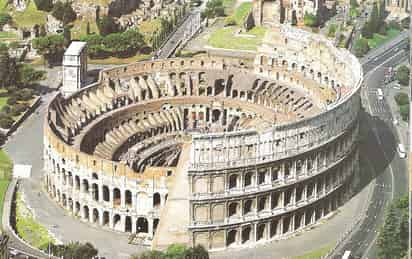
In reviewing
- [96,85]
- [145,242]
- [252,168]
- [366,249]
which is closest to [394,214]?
[366,249]

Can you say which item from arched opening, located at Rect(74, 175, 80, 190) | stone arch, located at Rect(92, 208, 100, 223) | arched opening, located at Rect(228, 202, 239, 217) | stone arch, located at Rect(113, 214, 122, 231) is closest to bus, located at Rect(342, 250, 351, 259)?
arched opening, located at Rect(228, 202, 239, 217)

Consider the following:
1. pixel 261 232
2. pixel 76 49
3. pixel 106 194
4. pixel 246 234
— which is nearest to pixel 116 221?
pixel 106 194

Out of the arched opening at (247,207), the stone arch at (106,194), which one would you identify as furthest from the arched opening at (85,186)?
the arched opening at (247,207)

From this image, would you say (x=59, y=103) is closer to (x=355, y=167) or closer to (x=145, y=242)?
(x=145, y=242)

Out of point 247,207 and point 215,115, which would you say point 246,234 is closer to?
point 247,207

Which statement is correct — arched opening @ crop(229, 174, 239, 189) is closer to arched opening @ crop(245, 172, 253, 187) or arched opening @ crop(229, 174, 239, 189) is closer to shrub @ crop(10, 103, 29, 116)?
arched opening @ crop(245, 172, 253, 187)

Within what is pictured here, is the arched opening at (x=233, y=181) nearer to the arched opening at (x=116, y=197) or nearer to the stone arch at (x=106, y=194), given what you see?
the arched opening at (x=116, y=197)

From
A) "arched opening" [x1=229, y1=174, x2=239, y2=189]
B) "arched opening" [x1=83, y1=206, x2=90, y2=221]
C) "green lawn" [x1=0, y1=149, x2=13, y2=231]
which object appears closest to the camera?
"arched opening" [x1=229, y1=174, x2=239, y2=189]
